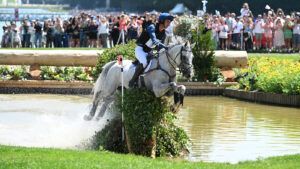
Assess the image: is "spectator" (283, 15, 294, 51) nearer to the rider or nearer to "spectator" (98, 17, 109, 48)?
"spectator" (98, 17, 109, 48)

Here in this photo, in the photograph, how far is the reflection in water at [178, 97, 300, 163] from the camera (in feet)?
54.2

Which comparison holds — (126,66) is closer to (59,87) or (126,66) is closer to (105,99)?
(105,99)

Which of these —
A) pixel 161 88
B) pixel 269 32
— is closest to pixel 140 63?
pixel 161 88

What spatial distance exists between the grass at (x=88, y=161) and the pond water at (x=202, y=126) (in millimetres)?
1871

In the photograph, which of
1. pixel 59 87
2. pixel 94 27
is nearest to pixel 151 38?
pixel 59 87

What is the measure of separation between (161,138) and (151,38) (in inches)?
75.0

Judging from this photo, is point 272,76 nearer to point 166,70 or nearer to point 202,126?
point 202,126

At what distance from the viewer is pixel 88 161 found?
12.9 m

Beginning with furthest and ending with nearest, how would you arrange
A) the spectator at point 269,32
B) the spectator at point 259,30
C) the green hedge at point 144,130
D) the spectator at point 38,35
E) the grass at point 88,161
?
the spectator at point 38,35, the spectator at point 259,30, the spectator at point 269,32, the green hedge at point 144,130, the grass at point 88,161

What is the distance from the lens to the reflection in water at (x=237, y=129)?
651 inches

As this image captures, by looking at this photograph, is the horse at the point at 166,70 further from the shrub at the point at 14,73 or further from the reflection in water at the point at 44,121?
the shrub at the point at 14,73

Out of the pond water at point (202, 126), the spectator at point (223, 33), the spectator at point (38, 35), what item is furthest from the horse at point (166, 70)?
the spectator at point (38, 35)

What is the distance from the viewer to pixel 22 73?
28.8 metres

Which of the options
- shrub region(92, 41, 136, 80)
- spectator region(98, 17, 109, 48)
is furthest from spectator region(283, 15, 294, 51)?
shrub region(92, 41, 136, 80)
